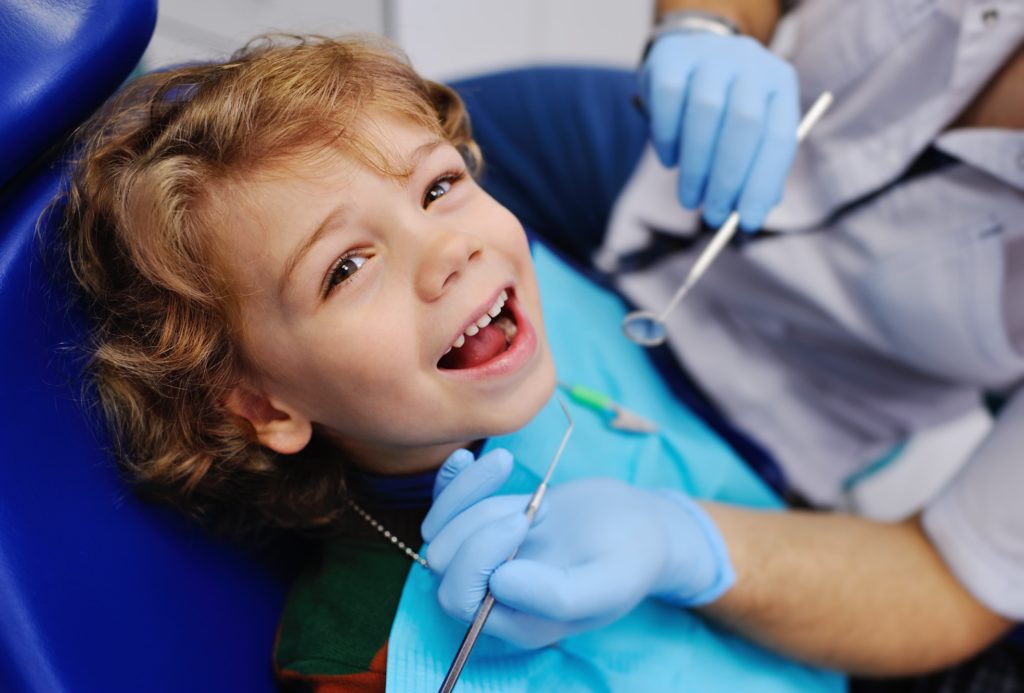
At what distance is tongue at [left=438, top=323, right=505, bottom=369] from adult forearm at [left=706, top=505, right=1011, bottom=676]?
1.05 ft

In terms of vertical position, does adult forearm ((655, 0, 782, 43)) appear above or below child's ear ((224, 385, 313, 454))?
above

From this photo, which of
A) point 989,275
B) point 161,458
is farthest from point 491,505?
point 989,275

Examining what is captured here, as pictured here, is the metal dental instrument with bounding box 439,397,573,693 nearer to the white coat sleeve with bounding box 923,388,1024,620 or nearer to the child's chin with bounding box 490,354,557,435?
the child's chin with bounding box 490,354,557,435

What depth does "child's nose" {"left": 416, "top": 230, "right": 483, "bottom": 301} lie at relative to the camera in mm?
695

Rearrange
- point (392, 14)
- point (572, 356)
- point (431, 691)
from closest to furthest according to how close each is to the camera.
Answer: point (431, 691) < point (572, 356) < point (392, 14)

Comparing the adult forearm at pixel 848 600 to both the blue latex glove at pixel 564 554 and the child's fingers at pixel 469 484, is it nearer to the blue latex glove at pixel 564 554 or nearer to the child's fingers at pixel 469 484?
the blue latex glove at pixel 564 554

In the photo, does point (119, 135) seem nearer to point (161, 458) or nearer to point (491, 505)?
point (161, 458)

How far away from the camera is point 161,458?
75cm

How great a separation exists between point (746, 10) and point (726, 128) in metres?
0.40

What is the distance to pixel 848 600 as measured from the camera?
919 millimetres

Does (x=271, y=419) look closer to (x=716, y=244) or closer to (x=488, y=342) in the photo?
(x=488, y=342)

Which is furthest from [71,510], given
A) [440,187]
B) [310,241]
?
[440,187]

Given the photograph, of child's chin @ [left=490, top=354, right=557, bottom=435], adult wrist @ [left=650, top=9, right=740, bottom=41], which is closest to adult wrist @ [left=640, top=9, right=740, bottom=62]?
adult wrist @ [left=650, top=9, right=740, bottom=41]

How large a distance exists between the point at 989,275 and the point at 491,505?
69cm
